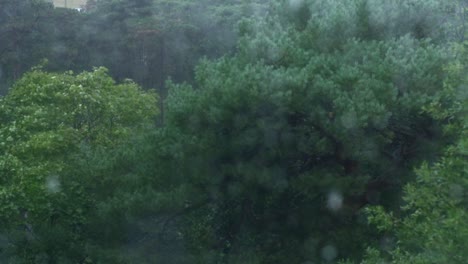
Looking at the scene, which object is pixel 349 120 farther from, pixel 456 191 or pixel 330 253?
pixel 456 191

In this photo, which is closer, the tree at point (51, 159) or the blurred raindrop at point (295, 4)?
the blurred raindrop at point (295, 4)

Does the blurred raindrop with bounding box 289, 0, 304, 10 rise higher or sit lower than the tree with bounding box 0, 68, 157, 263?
higher

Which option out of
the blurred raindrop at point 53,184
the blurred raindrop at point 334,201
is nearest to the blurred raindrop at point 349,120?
the blurred raindrop at point 334,201

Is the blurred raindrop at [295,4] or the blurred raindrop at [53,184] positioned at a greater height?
the blurred raindrop at [295,4]

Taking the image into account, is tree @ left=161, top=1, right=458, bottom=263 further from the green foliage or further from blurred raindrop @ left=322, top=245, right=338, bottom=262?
the green foliage

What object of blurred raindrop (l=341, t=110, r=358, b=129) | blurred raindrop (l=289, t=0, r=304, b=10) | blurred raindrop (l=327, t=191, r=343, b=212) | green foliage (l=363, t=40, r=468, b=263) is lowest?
blurred raindrop (l=327, t=191, r=343, b=212)

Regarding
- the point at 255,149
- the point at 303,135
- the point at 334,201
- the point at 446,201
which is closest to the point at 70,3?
the point at 255,149

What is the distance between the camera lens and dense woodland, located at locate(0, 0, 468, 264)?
11.6 m

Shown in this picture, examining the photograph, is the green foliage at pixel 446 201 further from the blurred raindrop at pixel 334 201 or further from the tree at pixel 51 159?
the tree at pixel 51 159

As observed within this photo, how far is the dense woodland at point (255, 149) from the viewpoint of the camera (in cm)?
1157

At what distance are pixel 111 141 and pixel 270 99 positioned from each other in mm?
5752

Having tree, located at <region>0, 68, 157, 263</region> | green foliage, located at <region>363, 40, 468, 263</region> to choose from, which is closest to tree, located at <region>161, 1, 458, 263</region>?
tree, located at <region>0, 68, 157, 263</region>

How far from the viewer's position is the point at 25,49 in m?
28.5

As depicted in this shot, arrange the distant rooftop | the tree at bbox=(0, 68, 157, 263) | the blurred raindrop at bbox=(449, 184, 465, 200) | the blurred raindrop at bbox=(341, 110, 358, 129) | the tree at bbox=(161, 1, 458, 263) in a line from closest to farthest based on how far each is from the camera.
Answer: the blurred raindrop at bbox=(449, 184, 465, 200), the blurred raindrop at bbox=(341, 110, 358, 129), the tree at bbox=(161, 1, 458, 263), the tree at bbox=(0, 68, 157, 263), the distant rooftop
